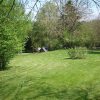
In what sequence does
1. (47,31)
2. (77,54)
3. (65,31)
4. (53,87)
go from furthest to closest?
1. (47,31)
2. (65,31)
3. (77,54)
4. (53,87)

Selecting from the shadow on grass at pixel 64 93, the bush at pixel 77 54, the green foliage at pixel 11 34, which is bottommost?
the shadow on grass at pixel 64 93

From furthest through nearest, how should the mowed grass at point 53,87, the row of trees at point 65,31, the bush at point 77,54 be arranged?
1. the row of trees at point 65,31
2. the bush at point 77,54
3. the mowed grass at point 53,87

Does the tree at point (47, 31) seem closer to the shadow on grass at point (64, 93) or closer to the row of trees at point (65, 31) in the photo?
the row of trees at point (65, 31)

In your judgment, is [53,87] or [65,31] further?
[65,31]

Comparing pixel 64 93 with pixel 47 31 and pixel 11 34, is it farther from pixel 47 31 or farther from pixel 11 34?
pixel 47 31

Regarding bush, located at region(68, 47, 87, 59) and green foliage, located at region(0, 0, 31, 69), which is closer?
green foliage, located at region(0, 0, 31, 69)

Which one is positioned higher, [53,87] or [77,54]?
[77,54]

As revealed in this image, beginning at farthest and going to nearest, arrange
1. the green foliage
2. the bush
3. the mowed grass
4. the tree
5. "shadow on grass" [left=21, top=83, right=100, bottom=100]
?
the tree < the bush < the green foliage < the mowed grass < "shadow on grass" [left=21, top=83, right=100, bottom=100]

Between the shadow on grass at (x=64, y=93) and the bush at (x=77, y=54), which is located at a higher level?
the bush at (x=77, y=54)

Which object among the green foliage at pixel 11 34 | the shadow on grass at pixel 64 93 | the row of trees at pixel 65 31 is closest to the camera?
the shadow on grass at pixel 64 93

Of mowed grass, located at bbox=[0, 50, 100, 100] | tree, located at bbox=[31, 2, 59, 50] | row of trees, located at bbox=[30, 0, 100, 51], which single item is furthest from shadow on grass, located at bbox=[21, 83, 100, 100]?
tree, located at bbox=[31, 2, 59, 50]

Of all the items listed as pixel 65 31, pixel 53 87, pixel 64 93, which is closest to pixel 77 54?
pixel 53 87

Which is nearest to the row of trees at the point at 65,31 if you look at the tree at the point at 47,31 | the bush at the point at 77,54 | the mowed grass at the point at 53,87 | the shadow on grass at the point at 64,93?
the tree at the point at 47,31

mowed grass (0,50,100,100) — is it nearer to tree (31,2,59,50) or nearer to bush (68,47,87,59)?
bush (68,47,87,59)
